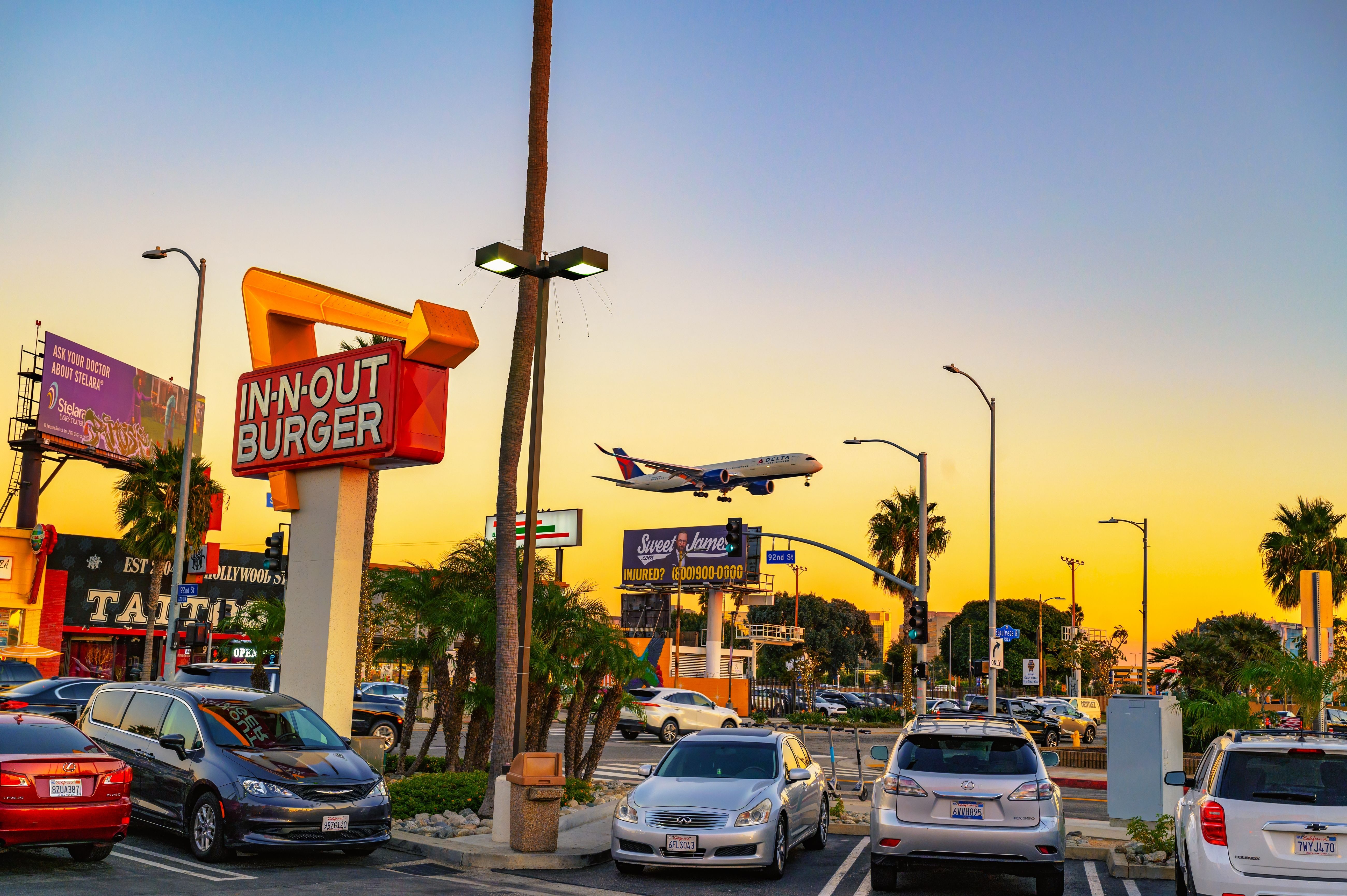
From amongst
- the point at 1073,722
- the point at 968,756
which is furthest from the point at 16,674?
the point at 1073,722

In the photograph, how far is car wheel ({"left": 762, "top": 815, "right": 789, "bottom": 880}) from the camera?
1211cm

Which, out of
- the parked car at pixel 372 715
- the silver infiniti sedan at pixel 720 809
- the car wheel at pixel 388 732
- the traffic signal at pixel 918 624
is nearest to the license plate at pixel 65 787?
the silver infiniti sedan at pixel 720 809

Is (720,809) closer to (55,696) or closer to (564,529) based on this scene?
(55,696)

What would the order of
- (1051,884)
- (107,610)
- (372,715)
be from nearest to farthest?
(1051,884), (372,715), (107,610)

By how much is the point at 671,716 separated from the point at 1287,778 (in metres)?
29.0

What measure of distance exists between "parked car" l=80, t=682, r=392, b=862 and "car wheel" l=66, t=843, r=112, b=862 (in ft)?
3.36

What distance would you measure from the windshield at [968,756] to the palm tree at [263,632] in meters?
14.7

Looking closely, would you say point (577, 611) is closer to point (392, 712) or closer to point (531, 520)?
point (531, 520)

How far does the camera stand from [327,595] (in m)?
17.3

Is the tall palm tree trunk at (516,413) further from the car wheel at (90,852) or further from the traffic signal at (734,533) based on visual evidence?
the traffic signal at (734,533)

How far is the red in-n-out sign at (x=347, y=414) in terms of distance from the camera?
56.6 feet

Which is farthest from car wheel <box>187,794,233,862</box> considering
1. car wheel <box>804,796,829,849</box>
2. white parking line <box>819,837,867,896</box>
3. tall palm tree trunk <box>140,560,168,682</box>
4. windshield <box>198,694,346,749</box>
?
tall palm tree trunk <box>140,560,168,682</box>

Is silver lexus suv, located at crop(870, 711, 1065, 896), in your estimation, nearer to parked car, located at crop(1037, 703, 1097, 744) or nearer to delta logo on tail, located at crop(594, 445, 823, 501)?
parked car, located at crop(1037, 703, 1097, 744)

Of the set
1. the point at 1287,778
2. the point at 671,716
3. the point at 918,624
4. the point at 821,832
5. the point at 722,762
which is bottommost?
the point at 671,716
